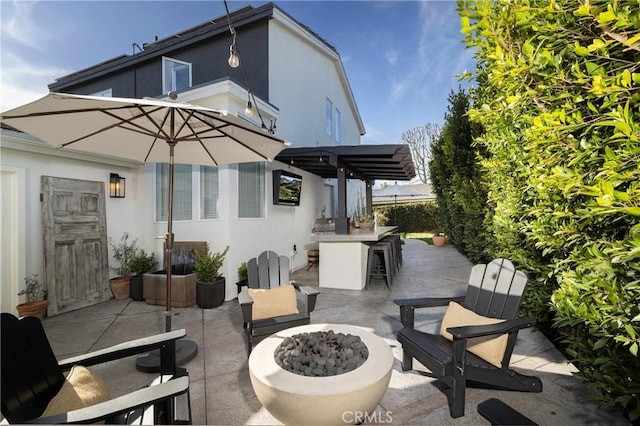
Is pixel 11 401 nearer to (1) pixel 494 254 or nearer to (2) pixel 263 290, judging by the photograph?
(2) pixel 263 290

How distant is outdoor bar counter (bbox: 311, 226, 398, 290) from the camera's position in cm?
588

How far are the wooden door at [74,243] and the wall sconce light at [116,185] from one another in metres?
0.19

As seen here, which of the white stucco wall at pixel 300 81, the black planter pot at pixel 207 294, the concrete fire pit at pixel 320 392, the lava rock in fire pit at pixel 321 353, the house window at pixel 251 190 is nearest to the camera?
the concrete fire pit at pixel 320 392

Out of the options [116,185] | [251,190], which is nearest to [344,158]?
[251,190]

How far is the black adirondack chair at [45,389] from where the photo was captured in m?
1.40

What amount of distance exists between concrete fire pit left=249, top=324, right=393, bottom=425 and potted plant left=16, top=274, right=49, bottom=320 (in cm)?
426

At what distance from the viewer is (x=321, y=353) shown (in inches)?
85.4

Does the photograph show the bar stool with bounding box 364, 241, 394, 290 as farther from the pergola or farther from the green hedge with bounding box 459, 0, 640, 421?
the green hedge with bounding box 459, 0, 640, 421

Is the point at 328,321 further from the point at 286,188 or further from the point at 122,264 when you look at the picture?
the point at 122,264

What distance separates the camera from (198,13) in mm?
4891

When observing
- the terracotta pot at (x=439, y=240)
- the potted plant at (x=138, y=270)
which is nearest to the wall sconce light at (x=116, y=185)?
the potted plant at (x=138, y=270)

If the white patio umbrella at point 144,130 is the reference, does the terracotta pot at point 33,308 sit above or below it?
below

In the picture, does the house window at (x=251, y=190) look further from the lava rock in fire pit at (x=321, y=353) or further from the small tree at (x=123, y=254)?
the lava rock in fire pit at (x=321, y=353)

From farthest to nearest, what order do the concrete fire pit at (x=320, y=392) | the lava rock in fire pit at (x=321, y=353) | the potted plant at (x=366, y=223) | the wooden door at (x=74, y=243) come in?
the potted plant at (x=366, y=223), the wooden door at (x=74, y=243), the lava rock in fire pit at (x=321, y=353), the concrete fire pit at (x=320, y=392)
